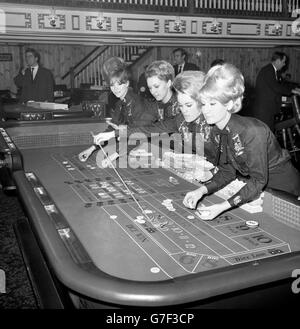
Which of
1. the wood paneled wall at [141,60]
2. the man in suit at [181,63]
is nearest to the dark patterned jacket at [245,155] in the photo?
the man in suit at [181,63]

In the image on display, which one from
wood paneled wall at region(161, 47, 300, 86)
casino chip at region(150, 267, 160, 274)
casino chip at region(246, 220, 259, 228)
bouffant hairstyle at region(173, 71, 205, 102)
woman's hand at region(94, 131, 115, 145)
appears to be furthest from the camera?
wood paneled wall at region(161, 47, 300, 86)

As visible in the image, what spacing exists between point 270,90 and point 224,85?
5202 millimetres

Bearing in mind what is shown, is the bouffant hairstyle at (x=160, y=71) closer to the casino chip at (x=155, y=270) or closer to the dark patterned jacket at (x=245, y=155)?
the dark patterned jacket at (x=245, y=155)

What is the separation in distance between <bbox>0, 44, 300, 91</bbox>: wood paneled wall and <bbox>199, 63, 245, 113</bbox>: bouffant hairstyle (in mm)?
10342

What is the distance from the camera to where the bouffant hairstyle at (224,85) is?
205 centimetres

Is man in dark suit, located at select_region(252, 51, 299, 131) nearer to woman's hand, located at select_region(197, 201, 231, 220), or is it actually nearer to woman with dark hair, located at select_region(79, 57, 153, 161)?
woman with dark hair, located at select_region(79, 57, 153, 161)

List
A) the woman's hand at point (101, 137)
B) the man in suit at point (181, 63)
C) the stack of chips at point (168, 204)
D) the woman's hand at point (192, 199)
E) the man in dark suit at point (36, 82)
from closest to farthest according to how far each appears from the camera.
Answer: the woman's hand at point (192, 199) < the stack of chips at point (168, 204) < the woman's hand at point (101, 137) < the man in dark suit at point (36, 82) < the man in suit at point (181, 63)

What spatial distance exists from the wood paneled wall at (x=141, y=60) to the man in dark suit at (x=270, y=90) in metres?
5.86

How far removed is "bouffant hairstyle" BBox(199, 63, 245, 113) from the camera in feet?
6.72

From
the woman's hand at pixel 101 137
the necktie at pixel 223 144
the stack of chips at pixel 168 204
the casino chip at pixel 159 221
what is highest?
the necktie at pixel 223 144

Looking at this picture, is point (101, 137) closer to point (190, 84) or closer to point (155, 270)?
point (190, 84)

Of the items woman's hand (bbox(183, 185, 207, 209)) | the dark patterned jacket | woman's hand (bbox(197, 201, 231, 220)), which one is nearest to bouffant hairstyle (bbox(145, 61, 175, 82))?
the dark patterned jacket

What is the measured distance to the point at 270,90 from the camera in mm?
6887
